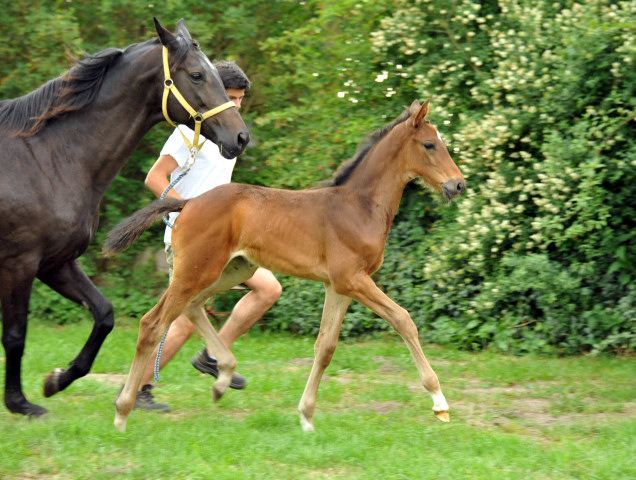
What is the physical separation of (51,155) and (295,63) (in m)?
5.07

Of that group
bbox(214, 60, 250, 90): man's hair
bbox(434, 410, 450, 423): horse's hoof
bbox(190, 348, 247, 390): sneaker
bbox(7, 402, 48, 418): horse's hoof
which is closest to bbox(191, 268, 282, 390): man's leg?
bbox(190, 348, 247, 390): sneaker

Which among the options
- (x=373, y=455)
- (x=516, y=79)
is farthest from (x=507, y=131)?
(x=373, y=455)

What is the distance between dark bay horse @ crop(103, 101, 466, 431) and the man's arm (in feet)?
1.25

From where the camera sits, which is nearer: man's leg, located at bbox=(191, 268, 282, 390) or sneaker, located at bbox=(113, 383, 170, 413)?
sneaker, located at bbox=(113, 383, 170, 413)

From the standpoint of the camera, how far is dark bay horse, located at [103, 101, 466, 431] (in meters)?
4.88

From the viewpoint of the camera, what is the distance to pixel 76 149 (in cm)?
525

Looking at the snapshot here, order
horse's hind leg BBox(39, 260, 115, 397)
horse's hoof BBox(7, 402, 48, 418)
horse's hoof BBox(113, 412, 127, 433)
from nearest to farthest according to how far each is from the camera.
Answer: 1. horse's hoof BBox(113, 412, 127, 433)
2. horse's hoof BBox(7, 402, 48, 418)
3. horse's hind leg BBox(39, 260, 115, 397)

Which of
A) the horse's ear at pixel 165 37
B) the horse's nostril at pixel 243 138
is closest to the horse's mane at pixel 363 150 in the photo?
the horse's nostril at pixel 243 138

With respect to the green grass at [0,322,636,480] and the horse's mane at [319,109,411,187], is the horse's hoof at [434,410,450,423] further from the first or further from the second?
the horse's mane at [319,109,411,187]

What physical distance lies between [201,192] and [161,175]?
33cm

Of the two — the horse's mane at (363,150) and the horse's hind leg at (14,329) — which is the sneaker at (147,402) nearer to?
the horse's hind leg at (14,329)

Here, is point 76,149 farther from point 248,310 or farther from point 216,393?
point 216,393

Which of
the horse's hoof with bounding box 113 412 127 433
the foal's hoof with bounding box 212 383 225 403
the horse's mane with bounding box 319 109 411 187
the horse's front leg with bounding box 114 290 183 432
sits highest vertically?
the horse's mane with bounding box 319 109 411 187

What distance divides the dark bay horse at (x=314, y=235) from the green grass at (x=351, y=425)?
33 cm
